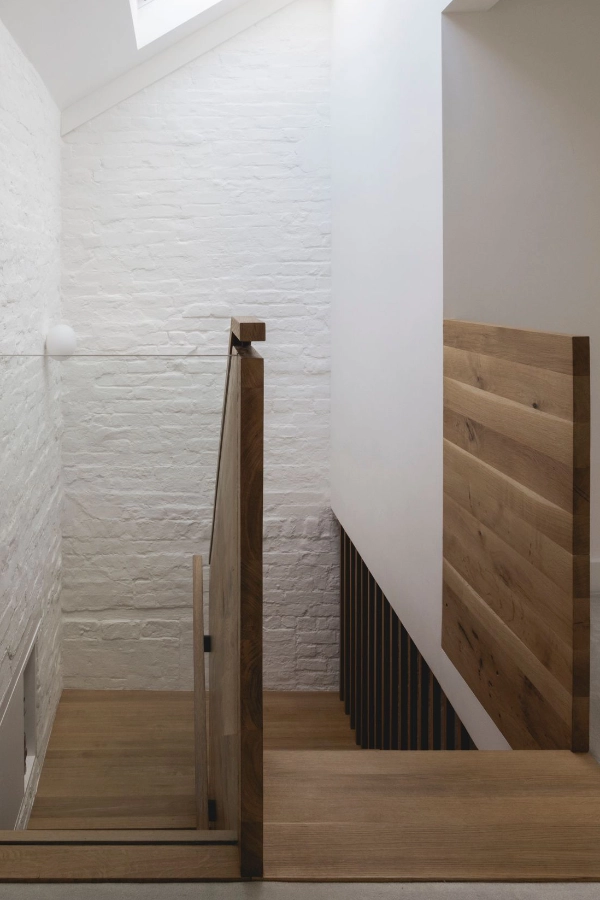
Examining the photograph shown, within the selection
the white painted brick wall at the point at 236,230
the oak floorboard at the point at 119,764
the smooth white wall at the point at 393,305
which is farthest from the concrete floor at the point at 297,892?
the white painted brick wall at the point at 236,230

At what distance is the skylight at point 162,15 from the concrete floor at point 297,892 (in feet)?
12.6

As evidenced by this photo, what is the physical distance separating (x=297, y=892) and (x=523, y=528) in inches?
35.6

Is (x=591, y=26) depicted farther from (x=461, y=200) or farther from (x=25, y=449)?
(x=25, y=449)

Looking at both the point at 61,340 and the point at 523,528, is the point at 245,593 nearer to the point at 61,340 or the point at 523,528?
the point at 523,528

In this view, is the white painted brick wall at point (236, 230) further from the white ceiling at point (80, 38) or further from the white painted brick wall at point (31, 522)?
the white painted brick wall at point (31, 522)

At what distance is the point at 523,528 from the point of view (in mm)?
1909

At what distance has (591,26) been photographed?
107 inches

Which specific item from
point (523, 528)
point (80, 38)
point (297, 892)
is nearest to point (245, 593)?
point (297, 892)

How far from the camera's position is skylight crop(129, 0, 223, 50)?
13.7 feet

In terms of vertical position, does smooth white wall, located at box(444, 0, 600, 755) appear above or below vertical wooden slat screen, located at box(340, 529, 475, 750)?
above

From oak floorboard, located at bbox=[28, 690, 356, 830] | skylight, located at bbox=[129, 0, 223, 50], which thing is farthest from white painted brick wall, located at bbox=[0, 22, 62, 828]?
skylight, located at bbox=[129, 0, 223, 50]

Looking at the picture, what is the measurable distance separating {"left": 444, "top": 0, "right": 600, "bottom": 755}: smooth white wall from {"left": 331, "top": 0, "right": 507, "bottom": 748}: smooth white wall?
0.22 ft

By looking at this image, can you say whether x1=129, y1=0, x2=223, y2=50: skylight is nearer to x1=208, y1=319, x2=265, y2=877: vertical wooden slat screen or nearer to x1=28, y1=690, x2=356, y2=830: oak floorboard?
x1=208, y1=319, x2=265, y2=877: vertical wooden slat screen

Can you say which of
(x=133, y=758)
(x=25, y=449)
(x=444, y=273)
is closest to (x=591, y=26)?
(x=444, y=273)
